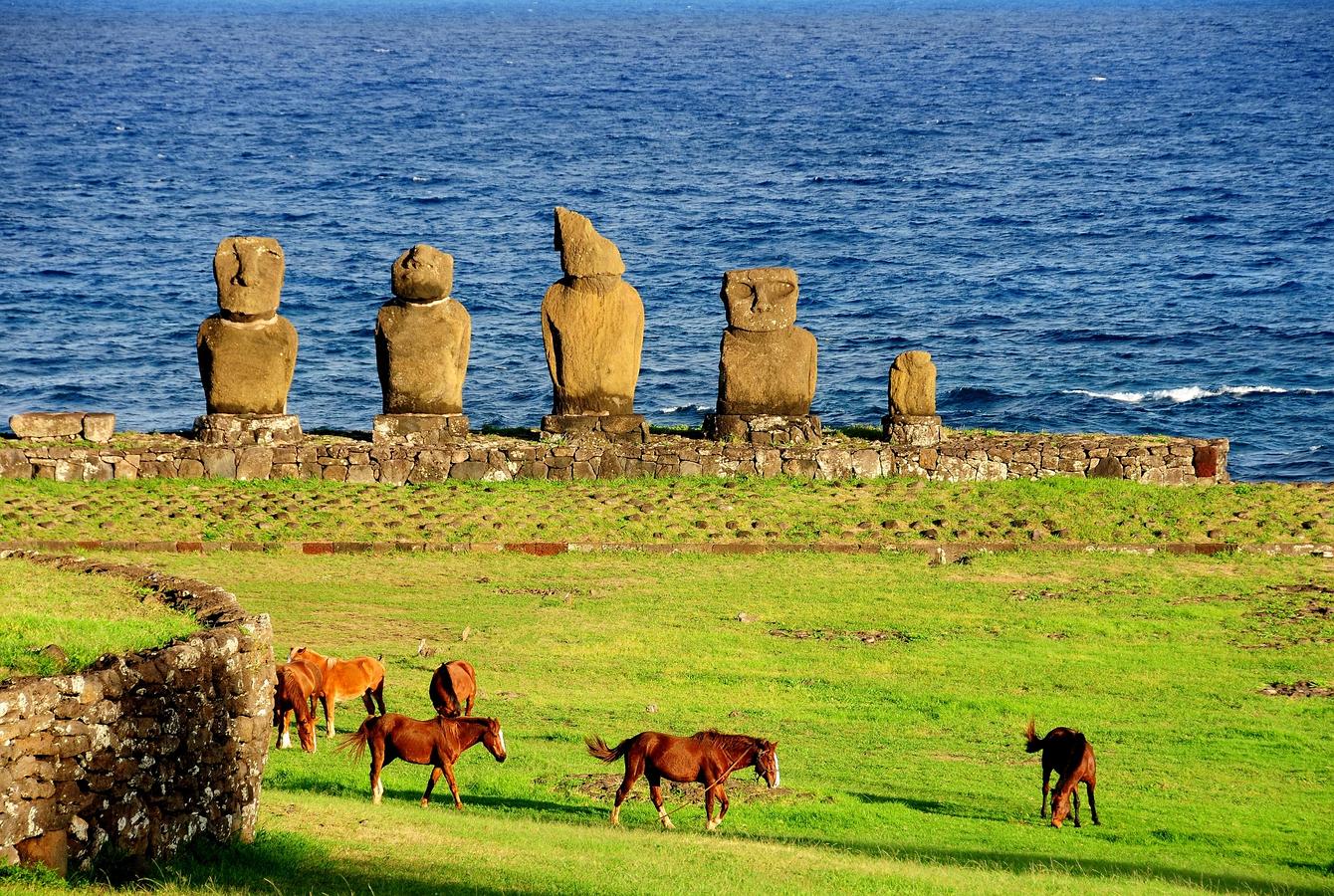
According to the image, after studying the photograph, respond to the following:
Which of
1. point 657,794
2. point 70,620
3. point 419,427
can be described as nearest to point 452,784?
point 657,794

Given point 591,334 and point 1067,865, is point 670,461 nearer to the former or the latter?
point 591,334

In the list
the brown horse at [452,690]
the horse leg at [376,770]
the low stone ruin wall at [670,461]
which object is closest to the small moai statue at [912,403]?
the low stone ruin wall at [670,461]

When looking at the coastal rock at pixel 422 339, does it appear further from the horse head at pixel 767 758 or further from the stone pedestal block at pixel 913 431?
the horse head at pixel 767 758

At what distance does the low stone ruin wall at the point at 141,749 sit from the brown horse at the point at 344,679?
2856 mm

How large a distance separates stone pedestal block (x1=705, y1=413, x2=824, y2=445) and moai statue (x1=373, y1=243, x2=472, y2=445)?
4.00m

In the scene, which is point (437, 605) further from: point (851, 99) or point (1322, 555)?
point (851, 99)

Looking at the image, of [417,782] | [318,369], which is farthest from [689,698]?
[318,369]

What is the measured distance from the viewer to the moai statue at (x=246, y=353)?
28875 millimetres

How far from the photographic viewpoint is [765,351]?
2950 centimetres

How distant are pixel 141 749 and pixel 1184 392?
38927mm

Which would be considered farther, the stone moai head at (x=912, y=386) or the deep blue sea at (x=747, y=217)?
the deep blue sea at (x=747, y=217)

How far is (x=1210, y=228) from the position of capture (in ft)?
233

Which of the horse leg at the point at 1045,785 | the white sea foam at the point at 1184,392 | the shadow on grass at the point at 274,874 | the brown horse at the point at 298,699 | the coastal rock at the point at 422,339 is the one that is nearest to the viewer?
the shadow on grass at the point at 274,874

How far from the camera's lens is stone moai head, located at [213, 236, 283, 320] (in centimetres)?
2888
